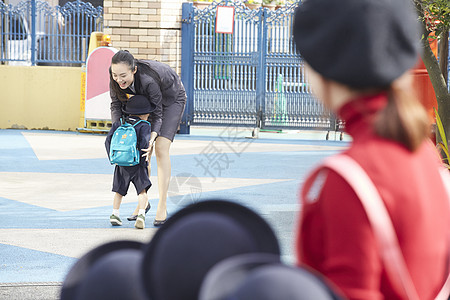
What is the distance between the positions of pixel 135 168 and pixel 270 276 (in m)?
5.45

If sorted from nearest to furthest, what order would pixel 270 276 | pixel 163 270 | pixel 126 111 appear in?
pixel 270 276, pixel 163 270, pixel 126 111

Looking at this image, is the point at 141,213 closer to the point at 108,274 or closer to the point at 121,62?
the point at 121,62

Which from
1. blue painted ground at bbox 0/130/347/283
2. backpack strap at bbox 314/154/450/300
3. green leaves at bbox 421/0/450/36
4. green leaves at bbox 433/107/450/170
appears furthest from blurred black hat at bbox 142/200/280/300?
green leaves at bbox 433/107/450/170

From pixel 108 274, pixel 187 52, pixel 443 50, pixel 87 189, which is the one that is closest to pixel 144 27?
pixel 187 52

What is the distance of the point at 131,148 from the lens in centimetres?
632

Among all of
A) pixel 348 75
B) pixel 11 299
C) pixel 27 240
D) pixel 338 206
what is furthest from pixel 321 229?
pixel 27 240

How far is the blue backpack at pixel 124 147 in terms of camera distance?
6305mm

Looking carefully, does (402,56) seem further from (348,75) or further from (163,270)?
(163,270)

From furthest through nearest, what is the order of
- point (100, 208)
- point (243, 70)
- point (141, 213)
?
point (243, 70) < point (100, 208) < point (141, 213)

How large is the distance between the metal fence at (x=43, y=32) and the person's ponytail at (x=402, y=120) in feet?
50.8

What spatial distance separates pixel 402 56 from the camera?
147 centimetres

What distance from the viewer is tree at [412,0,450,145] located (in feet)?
22.5

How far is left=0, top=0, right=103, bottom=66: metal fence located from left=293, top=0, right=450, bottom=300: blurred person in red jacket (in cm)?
1544

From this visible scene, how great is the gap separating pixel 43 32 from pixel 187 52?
334 centimetres
